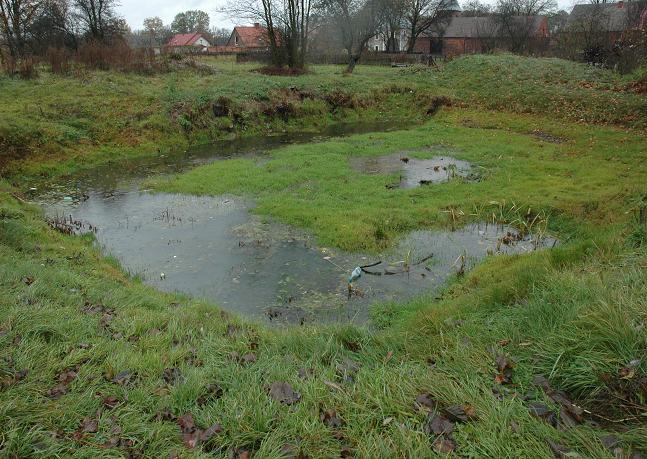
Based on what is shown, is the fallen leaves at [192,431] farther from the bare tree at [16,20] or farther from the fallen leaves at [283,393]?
the bare tree at [16,20]

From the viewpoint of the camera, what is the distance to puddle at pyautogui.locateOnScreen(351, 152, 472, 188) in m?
11.8

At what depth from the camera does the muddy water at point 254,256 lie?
636 cm

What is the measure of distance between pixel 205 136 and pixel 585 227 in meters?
14.5

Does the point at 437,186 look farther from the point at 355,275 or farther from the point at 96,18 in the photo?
the point at 96,18

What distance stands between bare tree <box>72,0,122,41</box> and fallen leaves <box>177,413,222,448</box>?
120 ft

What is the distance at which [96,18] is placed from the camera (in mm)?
33219

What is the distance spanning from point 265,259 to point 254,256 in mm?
247

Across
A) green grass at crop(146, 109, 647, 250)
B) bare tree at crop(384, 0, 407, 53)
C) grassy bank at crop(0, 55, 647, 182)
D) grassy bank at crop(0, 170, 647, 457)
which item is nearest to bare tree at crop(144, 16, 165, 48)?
bare tree at crop(384, 0, 407, 53)

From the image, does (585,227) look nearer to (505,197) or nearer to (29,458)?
(505,197)

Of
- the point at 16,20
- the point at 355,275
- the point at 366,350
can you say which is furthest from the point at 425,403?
the point at 16,20

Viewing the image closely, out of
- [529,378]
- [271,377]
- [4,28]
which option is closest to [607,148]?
[529,378]

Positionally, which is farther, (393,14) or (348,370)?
(393,14)

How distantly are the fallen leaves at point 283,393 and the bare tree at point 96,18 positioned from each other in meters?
36.4

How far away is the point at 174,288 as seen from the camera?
22.0 ft
